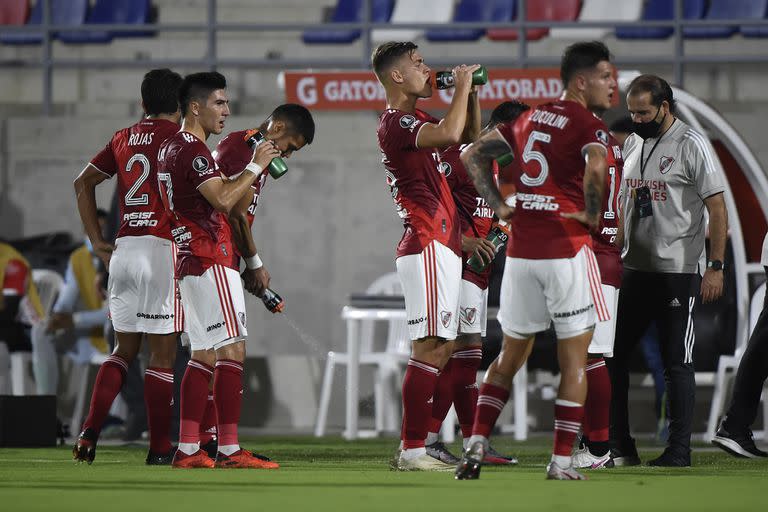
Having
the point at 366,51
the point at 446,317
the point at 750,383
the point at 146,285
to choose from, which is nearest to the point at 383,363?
the point at 366,51

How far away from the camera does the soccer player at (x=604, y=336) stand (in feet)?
22.5

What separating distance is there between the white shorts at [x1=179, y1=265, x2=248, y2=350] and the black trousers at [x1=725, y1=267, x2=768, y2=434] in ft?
9.98

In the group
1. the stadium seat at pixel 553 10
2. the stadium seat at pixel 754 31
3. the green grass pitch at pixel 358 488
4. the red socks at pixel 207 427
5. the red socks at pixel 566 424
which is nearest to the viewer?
the green grass pitch at pixel 358 488

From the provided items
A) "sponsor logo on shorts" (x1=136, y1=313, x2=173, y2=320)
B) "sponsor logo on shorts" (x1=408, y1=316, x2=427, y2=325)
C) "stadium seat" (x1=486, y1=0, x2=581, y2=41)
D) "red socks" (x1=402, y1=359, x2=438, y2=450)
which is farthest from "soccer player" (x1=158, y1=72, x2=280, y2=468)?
"stadium seat" (x1=486, y1=0, x2=581, y2=41)

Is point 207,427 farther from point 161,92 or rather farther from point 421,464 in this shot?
point 161,92

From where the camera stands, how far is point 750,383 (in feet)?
26.6

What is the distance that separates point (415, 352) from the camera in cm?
669

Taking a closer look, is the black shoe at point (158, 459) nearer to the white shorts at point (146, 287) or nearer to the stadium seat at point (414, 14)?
the white shorts at point (146, 287)

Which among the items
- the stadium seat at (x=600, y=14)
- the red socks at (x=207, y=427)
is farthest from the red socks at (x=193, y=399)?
the stadium seat at (x=600, y=14)

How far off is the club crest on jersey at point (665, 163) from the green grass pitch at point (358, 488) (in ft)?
5.31

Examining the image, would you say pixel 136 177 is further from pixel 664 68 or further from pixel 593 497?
pixel 664 68

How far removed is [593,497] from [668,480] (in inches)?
44.5

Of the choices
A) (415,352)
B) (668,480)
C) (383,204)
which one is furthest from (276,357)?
(668,480)

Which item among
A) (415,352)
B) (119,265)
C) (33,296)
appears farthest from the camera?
(33,296)
